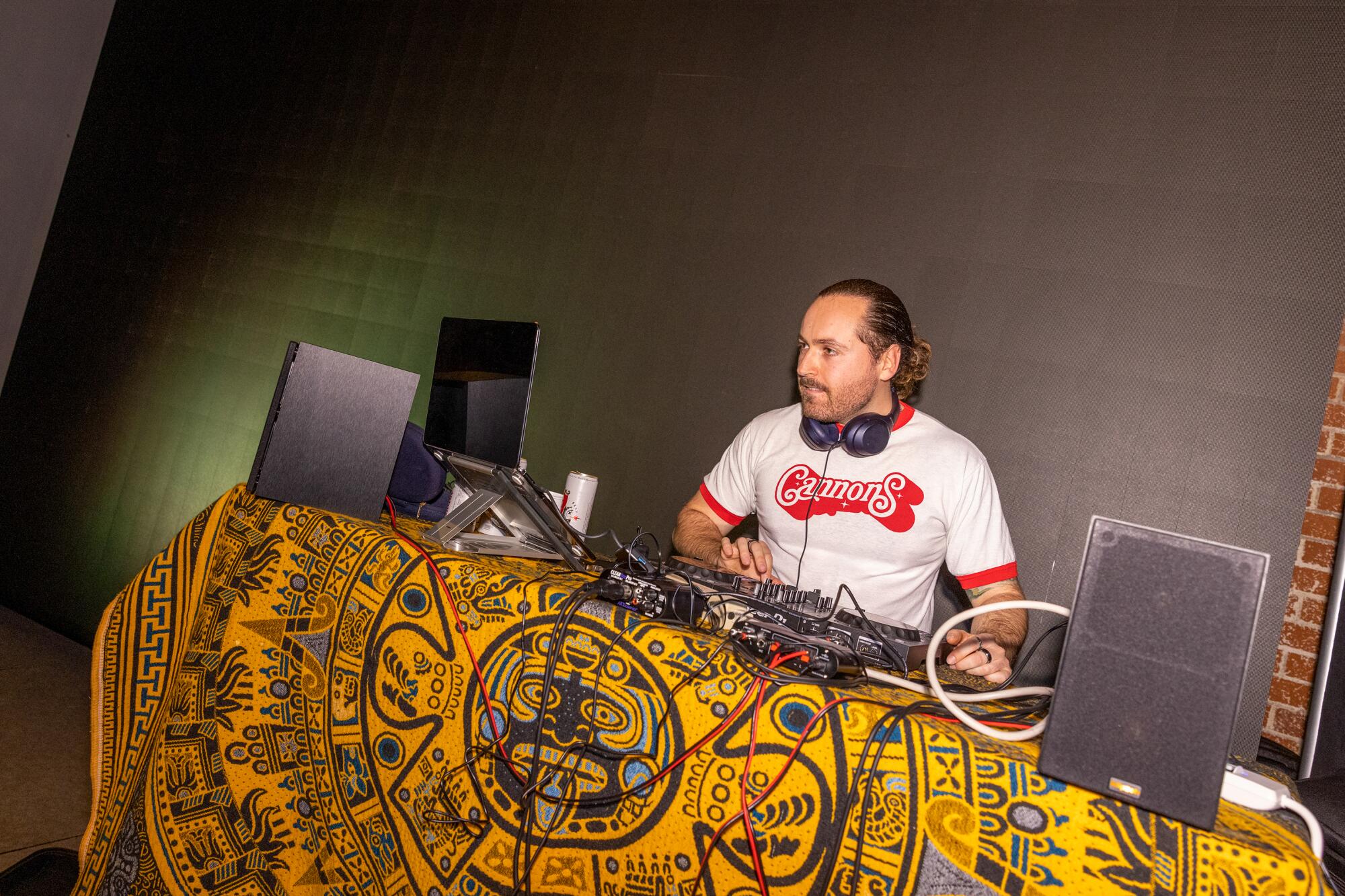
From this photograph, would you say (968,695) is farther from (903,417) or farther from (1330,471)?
(1330,471)

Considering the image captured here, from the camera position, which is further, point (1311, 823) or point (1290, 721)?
point (1290, 721)

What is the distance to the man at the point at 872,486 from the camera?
1826 millimetres

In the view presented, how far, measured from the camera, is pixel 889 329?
1939mm

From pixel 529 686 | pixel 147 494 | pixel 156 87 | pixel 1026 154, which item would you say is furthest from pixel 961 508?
pixel 156 87

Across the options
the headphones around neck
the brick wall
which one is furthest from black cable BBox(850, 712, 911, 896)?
the brick wall

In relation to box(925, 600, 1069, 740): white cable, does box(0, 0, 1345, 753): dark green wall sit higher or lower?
higher

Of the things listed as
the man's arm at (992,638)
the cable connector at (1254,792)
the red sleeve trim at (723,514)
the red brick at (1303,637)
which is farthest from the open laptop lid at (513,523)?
the red brick at (1303,637)

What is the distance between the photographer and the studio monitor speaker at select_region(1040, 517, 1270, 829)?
2.41ft

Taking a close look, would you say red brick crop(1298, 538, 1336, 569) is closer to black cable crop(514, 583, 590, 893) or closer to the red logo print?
the red logo print

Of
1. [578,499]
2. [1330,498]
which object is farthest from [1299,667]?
[578,499]

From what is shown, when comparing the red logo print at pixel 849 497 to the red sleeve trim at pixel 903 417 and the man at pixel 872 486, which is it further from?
the red sleeve trim at pixel 903 417

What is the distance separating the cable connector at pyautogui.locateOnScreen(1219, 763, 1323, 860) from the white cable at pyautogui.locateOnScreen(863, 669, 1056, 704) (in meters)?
0.22

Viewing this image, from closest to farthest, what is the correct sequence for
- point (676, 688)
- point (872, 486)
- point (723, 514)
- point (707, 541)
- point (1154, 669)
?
→ point (1154, 669) → point (676, 688) → point (872, 486) → point (707, 541) → point (723, 514)

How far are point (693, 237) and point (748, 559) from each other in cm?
136
